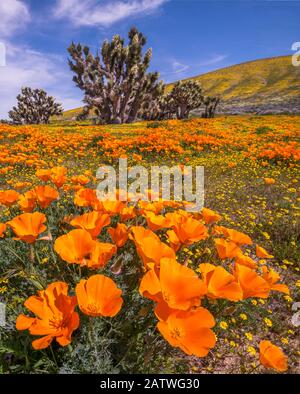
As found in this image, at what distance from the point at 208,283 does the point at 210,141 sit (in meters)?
8.83

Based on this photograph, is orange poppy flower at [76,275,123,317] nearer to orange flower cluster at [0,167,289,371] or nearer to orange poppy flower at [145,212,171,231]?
orange flower cluster at [0,167,289,371]

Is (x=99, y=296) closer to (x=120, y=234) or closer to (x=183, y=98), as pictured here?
(x=120, y=234)

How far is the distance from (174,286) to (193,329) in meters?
0.24

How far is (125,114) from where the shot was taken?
2781cm

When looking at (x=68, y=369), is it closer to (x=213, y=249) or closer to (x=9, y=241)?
(x=9, y=241)

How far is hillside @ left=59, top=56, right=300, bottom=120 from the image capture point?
60656 mm

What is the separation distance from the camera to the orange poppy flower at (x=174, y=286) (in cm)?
147

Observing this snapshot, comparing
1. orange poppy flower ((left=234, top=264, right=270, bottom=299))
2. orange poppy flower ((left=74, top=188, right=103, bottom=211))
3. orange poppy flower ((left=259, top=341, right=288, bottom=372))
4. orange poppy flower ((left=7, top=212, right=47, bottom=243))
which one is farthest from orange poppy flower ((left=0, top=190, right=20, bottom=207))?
orange poppy flower ((left=259, top=341, right=288, bottom=372))

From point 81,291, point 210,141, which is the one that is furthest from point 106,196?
point 210,141

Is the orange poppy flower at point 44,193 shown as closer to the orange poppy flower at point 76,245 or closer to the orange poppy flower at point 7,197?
the orange poppy flower at point 7,197

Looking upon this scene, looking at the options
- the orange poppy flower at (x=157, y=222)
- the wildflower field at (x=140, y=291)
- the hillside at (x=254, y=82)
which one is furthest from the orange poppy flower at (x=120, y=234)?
the hillside at (x=254, y=82)

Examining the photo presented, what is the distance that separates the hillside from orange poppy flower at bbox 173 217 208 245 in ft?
185

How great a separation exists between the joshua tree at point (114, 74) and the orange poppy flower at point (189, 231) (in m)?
24.9
